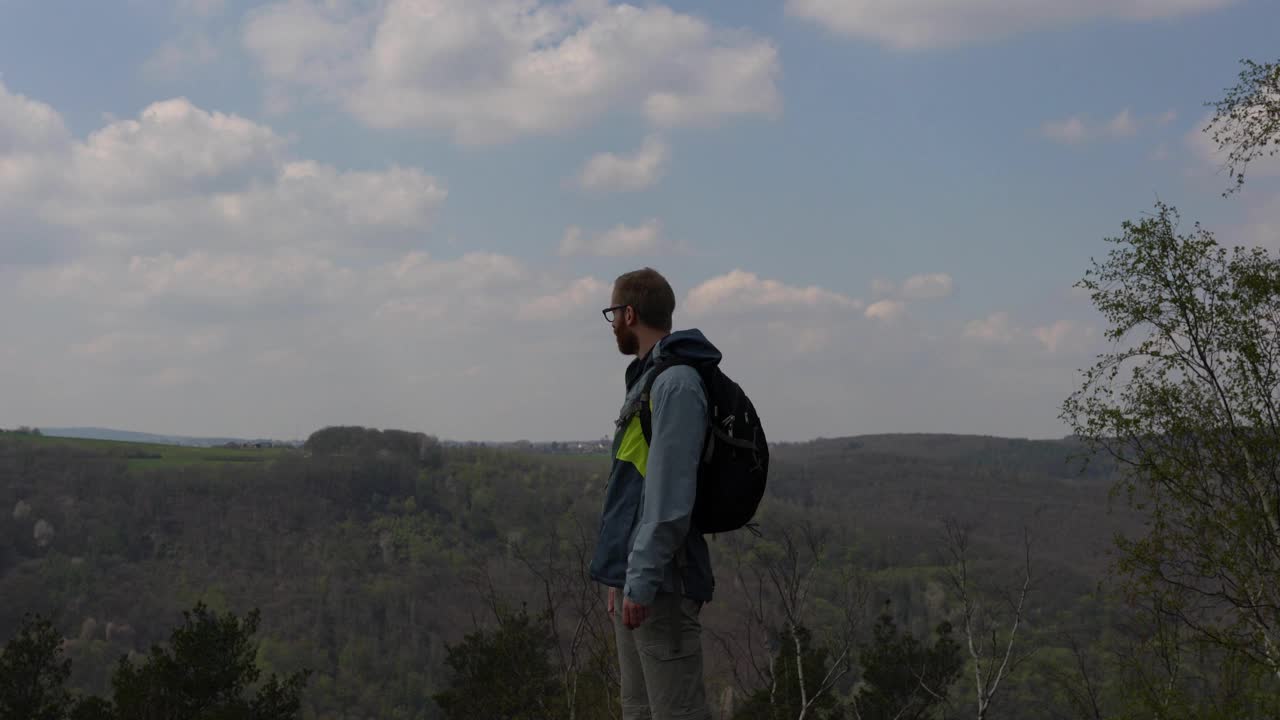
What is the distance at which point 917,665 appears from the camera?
2330cm

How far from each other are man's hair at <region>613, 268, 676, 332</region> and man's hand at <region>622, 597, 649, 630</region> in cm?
95

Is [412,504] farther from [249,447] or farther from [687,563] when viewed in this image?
[687,563]

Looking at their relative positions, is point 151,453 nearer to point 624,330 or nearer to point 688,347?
point 624,330

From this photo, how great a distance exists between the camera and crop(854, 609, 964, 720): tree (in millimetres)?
22688

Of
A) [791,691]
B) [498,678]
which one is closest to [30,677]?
[498,678]

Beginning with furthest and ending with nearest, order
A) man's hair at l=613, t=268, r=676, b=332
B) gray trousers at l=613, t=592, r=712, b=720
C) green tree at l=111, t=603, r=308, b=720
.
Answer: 1. green tree at l=111, t=603, r=308, b=720
2. man's hair at l=613, t=268, r=676, b=332
3. gray trousers at l=613, t=592, r=712, b=720

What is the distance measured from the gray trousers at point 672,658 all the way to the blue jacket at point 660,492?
6cm

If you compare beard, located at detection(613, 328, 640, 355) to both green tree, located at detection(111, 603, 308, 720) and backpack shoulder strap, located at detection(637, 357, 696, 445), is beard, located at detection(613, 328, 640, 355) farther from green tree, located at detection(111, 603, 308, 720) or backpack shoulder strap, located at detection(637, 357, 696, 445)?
green tree, located at detection(111, 603, 308, 720)

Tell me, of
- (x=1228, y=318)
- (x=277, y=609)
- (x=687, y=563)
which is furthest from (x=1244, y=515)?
(x=277, y=609)

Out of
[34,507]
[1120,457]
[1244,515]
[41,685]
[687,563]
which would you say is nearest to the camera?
[687,563]

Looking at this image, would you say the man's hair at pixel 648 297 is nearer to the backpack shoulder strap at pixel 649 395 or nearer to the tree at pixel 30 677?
the backpack shoulder strap at pixel 649 395

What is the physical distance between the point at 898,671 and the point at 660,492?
2278 cm

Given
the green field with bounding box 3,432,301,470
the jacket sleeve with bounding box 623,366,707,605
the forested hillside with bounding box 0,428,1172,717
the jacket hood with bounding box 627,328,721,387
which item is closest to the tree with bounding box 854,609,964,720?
the forested hillside with bounding box 0,428,1172,717

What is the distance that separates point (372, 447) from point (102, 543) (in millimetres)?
41690
